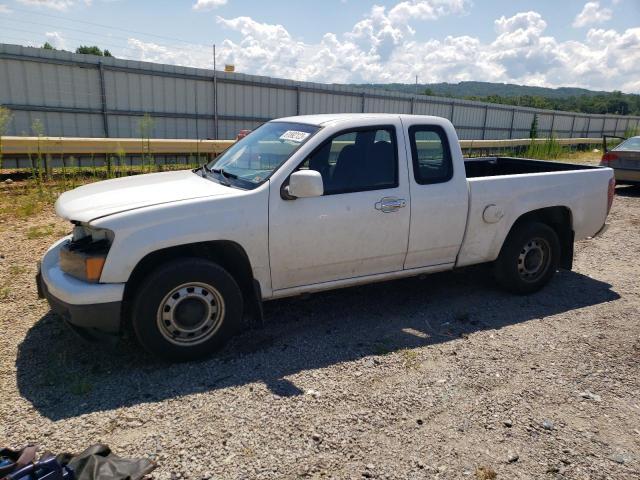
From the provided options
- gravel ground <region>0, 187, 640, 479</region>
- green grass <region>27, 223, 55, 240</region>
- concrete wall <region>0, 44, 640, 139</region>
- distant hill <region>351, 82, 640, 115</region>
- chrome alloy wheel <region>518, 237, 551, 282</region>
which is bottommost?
gravel ground <region>0, 187, 640, 479</region>

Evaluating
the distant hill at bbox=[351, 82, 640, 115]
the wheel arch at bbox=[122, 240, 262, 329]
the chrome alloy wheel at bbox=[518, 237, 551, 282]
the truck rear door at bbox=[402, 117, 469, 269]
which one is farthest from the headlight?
the distant hill at bbox=[351, 82, 640, 115]

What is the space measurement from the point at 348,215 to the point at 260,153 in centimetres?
100

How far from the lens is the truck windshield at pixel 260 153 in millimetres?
4191

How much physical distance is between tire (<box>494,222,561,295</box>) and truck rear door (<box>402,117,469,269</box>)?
2.51 feet

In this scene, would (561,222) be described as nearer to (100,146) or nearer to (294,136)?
(294,136)

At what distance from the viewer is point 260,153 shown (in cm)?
449

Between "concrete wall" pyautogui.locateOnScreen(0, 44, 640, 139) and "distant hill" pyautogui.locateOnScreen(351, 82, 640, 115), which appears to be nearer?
"concrete wall" pyautogui.locateOnScreen(0, 44, 640, 139)

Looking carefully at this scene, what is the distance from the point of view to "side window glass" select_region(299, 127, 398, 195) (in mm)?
4258

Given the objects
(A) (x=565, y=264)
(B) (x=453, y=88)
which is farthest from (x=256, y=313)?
(B) (x=453, y=88)

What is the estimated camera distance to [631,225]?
920cm

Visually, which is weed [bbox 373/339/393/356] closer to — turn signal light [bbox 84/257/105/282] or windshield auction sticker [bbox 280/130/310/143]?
windshield auction sticker [bbox 280/130/310/143]

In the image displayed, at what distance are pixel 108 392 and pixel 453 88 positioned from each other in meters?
115

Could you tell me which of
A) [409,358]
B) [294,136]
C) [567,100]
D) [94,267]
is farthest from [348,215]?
[567,100]

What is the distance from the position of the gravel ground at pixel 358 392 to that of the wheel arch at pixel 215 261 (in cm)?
39
